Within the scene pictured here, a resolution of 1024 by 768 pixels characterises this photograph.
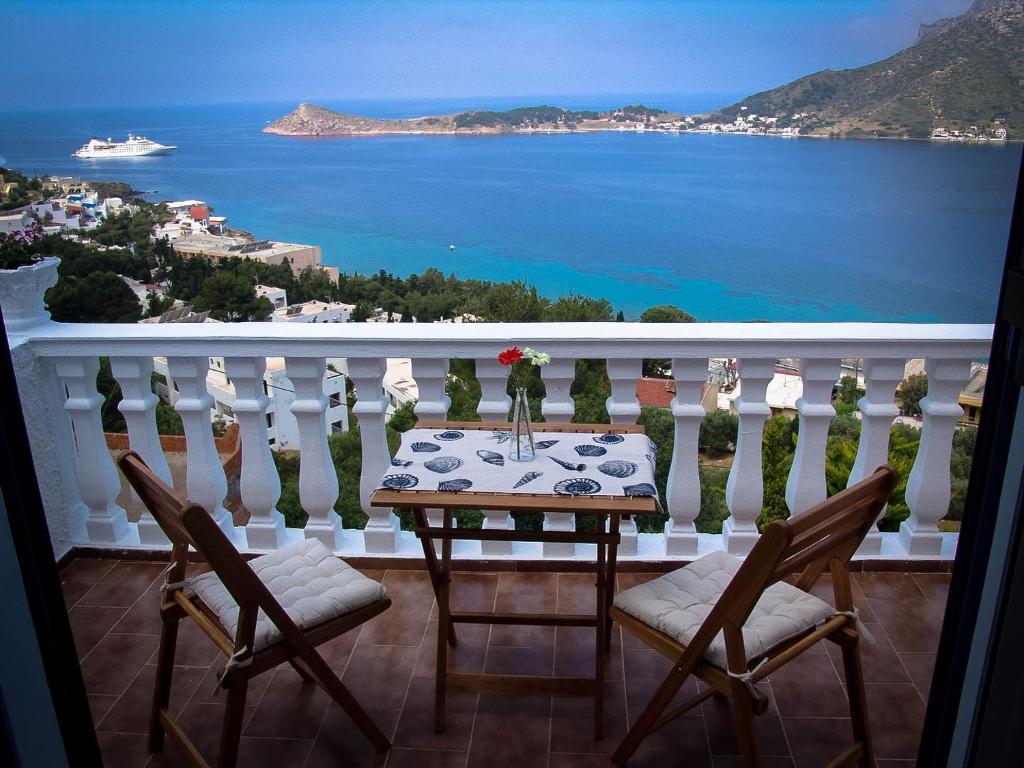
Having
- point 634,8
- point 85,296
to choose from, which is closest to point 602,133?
point 634,8

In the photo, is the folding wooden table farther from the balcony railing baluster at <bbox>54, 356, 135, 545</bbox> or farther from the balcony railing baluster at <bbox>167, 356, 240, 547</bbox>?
the balcony railing baluster at <bbox>54, 356, 135, 545</bbox>

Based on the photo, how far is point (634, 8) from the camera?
3653cm

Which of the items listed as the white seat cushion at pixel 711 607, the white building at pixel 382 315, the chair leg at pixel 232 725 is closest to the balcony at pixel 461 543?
the chair leg at pixel 232 725

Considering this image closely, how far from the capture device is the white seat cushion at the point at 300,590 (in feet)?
7.02

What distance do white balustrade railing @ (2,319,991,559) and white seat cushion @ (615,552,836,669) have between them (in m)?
0.80

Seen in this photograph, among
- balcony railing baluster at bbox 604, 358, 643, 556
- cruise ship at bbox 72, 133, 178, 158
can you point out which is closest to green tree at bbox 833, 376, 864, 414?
balcony railing baluster at bbox 604, 358, 643, 556

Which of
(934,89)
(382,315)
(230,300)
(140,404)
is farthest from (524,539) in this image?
(382,315)

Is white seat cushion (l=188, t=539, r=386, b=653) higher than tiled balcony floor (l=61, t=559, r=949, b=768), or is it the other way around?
white seat cushion (l=188, t=539, r=386, b=653)

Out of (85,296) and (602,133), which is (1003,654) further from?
(602,133)

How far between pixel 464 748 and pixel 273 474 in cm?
137

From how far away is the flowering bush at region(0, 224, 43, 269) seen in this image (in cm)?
305

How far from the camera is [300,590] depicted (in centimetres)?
229

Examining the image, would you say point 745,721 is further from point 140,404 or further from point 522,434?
point 140,404

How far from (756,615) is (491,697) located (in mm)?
925
